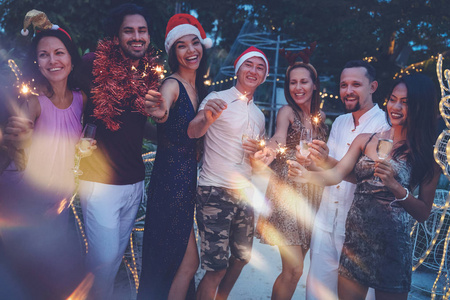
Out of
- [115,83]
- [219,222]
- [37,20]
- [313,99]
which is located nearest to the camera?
[37,20]

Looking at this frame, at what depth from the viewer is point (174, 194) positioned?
2.66 metres

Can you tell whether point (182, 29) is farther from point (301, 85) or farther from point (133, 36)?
point (301, 85)

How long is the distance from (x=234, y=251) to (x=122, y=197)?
108 cm

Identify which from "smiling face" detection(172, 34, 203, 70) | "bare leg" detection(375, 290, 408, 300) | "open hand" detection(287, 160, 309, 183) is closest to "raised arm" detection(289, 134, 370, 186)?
"open hand" detection(287, 160, 309, 183)

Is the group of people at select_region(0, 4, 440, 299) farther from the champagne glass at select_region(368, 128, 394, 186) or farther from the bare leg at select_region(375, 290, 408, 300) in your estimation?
the champagne glass at select_region(368, 128, 394, 186)

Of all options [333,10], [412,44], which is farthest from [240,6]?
[412,44]

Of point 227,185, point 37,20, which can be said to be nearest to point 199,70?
point 227,185

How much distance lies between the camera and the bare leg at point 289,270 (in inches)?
109

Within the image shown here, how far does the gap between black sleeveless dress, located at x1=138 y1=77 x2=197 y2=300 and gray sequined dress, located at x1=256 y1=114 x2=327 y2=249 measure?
741 millimetres

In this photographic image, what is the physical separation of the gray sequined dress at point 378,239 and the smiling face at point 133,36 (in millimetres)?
2031

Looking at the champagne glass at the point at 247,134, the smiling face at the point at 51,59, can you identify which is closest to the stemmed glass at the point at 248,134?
the champagne glass at the point at 247,134

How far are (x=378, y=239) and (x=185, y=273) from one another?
5.13ft

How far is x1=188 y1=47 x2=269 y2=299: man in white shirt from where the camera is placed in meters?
2.65

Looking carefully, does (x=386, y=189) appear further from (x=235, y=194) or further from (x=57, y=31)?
(x=57, y=31)
